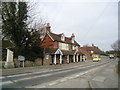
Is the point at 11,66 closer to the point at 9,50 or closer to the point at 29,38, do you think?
the point at 9,50

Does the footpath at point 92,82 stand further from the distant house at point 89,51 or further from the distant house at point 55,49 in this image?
the distant house at point 89,51

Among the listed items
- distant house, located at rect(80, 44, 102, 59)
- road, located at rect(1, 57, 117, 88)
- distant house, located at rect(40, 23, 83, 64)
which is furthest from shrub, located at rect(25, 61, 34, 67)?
distant house, located at rect(80, 44, 102, 59)

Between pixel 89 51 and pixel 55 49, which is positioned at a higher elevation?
pixel 55 49

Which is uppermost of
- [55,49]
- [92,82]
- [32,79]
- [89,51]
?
[55,49]

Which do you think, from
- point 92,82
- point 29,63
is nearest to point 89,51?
point 29,63

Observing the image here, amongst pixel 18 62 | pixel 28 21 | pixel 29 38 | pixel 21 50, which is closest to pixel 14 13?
pixel 28 21

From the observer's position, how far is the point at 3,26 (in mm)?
17953

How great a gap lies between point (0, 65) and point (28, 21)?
8.72 m

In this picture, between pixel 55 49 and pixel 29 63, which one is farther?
pixel 55 49

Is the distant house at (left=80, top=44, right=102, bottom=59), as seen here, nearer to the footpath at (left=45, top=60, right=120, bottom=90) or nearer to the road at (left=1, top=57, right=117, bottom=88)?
the road at (left=1, top=57, right=117, bottom=88)

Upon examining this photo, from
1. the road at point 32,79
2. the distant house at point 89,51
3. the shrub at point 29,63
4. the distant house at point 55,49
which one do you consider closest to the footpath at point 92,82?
the road at point 32,79

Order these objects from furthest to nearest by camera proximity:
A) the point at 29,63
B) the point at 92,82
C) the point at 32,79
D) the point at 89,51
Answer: the point at 89,51 → the point at 29,63 → the point at 32,79 → the point at 92,82

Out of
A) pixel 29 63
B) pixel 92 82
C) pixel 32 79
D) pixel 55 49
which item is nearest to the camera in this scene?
pixel 92 82

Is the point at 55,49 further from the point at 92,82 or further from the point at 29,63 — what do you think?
the point at 92,82
